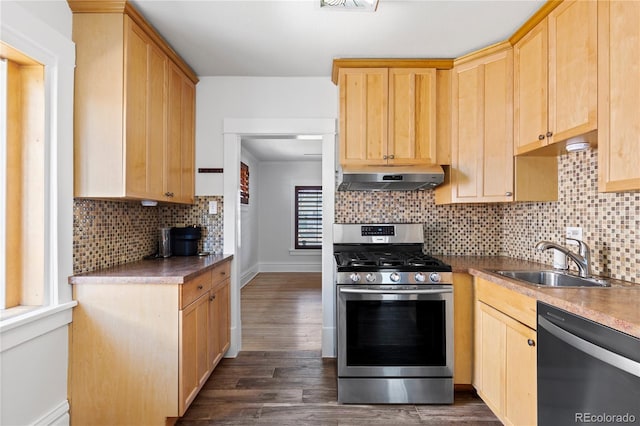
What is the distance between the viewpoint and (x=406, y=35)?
88.0 inches

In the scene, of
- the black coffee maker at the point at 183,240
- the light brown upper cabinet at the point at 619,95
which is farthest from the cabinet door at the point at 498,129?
the black coffee maker at the point at 183,240

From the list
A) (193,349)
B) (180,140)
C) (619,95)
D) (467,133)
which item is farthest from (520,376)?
(180,140)

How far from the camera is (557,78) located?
1.83 meters

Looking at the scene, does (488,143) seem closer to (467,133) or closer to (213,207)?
(467,133)

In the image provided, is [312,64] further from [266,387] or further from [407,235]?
[266,387]

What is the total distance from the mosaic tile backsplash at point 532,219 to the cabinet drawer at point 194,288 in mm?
1188

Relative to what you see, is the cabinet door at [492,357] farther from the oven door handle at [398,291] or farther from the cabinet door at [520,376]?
the oven door handle at [398,291]

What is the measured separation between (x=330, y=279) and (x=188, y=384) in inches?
53.7

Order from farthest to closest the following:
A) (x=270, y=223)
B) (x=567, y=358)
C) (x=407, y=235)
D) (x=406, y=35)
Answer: (x=270, y=223) → (x=407, y=235) → (x=406, y=35) → (x=567, y=358)

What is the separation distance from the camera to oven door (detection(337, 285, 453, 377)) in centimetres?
214

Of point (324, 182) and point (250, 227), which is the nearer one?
point (324, 182)

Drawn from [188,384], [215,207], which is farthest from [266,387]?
[215,207]

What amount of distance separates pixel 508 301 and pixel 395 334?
28.6 inches

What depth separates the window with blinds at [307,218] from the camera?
679cm
